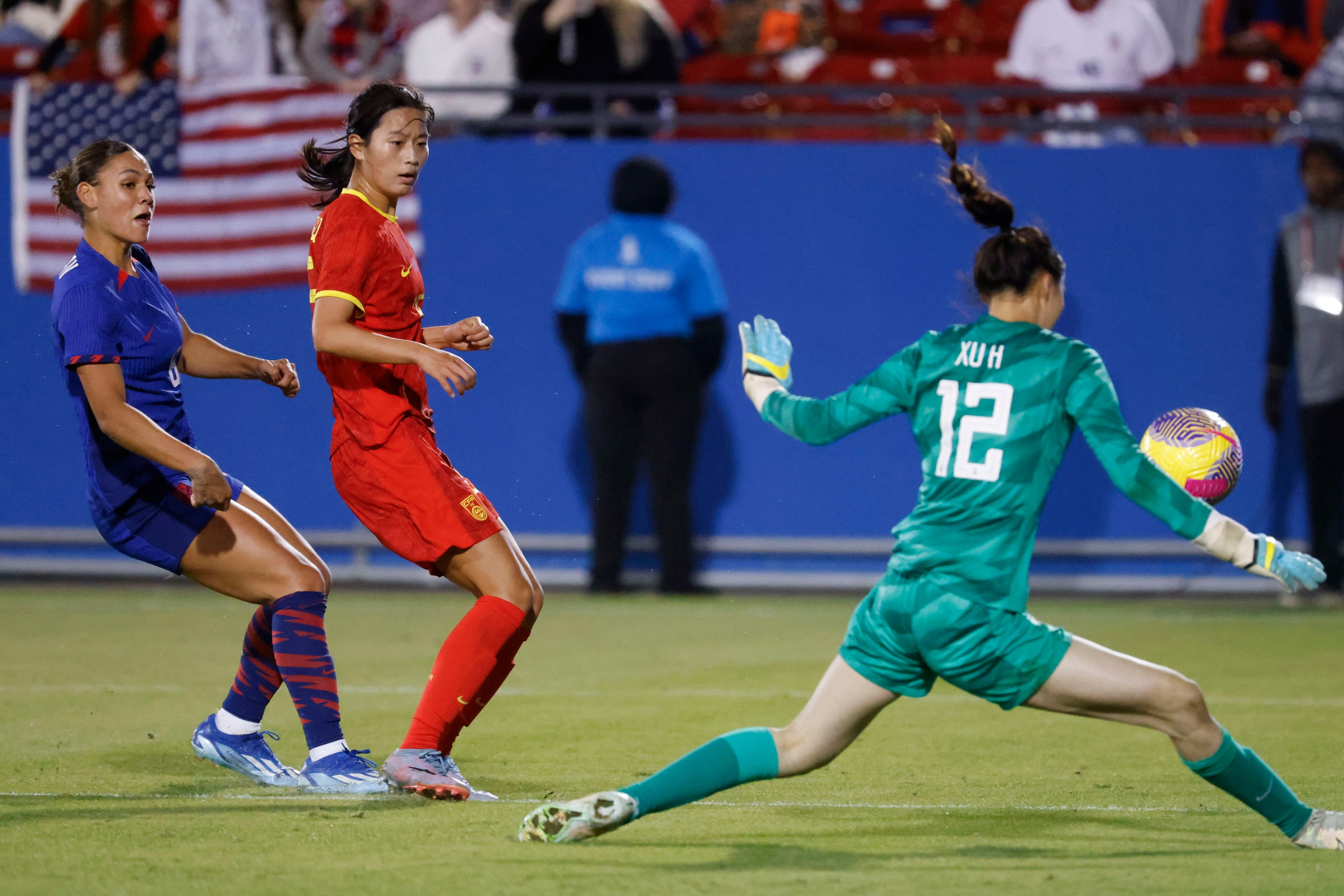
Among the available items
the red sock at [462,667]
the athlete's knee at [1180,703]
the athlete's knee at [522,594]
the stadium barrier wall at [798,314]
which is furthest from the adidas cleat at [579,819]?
the stadium barrier wall at [798,314]

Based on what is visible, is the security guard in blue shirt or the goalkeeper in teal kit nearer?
the goalkeeper in teal kit

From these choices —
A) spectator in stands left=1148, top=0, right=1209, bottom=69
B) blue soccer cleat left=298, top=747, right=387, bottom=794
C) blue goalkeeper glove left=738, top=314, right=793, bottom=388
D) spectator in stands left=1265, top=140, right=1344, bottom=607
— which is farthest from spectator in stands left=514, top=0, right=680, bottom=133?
blue goalkeeper glove left=738, top=314, right=793, bottom=388

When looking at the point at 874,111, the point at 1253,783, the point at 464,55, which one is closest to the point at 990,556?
the point at 1253,783

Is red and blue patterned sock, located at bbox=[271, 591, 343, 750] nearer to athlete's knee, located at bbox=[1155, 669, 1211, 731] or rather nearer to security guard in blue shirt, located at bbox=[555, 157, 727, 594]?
athlete's knee, located at bbox=[1155, 669, 1211, 731]

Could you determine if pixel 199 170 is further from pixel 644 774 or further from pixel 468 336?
pixel 644 774

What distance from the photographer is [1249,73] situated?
13.0 meters

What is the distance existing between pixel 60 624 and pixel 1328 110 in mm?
9585

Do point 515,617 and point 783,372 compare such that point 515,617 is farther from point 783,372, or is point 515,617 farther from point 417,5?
point 417,5

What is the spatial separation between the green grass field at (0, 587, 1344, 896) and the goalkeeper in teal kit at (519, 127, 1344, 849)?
0.34 m

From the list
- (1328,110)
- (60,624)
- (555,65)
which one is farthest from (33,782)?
(1328,110)

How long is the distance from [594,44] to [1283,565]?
29.8ft

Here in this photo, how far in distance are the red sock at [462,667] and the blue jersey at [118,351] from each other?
1.15 meters

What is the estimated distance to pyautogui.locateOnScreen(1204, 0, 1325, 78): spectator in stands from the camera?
13.4 metres

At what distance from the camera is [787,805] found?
5.43 meters
